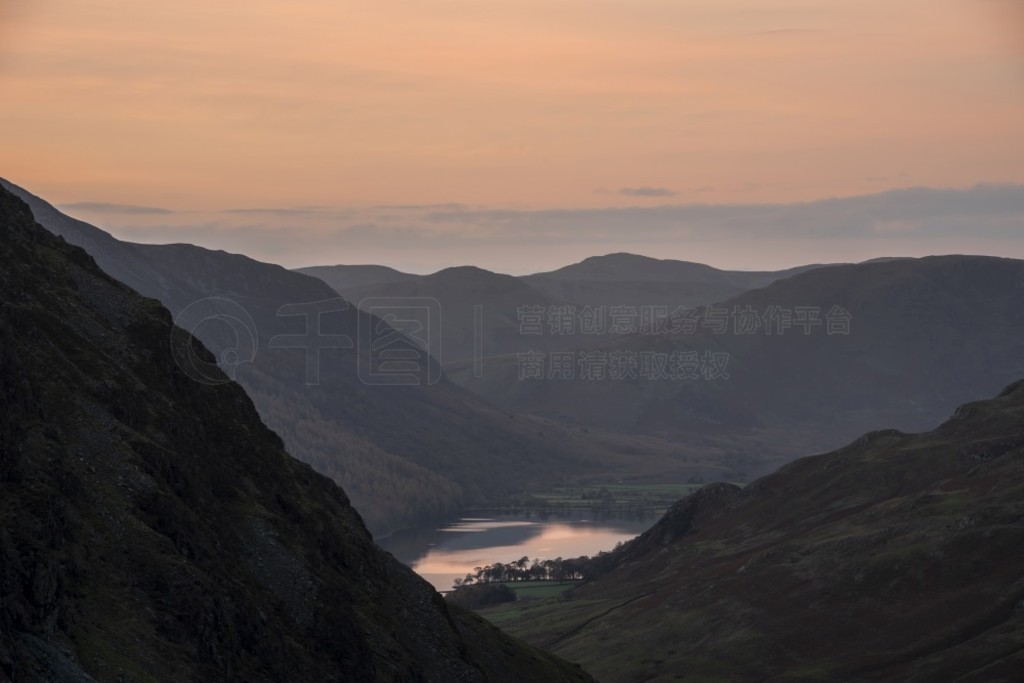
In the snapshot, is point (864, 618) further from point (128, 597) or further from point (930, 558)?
point (128, 597)

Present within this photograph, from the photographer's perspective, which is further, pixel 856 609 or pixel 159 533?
pixel 856 609

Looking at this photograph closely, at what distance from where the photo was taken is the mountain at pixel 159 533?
59.3 m

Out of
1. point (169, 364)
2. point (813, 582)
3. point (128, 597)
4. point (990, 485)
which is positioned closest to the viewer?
point (128, 597)

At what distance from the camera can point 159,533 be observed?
71.5m

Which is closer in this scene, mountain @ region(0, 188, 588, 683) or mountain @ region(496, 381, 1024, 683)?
mountain @ region(0, 188, 588, 683)

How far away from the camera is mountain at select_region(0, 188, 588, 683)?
59344 millimetres

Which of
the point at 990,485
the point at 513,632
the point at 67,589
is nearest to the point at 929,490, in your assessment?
the point at 990,485

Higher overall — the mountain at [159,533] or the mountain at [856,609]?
the mountain at [159,533]

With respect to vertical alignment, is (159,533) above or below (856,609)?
above

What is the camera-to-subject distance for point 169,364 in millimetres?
94500

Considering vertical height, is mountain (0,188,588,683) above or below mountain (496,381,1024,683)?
above

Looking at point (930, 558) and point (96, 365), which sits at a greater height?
point (96, 365)

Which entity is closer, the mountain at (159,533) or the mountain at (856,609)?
the mountain at (159,533)

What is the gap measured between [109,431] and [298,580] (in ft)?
54.9
